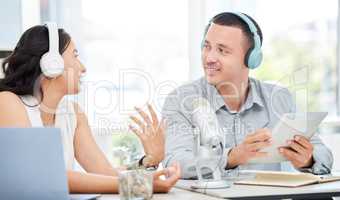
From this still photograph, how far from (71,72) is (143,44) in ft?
4.98

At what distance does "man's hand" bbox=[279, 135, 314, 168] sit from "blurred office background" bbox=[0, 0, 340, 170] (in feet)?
3.78

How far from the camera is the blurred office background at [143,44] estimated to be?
3295 millimetres

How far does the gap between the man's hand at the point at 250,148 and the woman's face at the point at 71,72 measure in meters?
0.62

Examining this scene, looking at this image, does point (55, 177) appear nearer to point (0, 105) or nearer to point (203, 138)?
point (0, 105)

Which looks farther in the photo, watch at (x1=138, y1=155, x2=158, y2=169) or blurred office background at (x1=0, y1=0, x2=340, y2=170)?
blurred office background at (x1=0, y1=0, x2=340, y2=170)

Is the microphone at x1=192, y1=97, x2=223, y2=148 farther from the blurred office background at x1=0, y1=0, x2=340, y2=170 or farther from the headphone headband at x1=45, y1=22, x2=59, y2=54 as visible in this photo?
the blurred office background at x1=0, y1=0, x2=340, y2=170

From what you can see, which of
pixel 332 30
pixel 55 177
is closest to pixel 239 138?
pixel 55 177

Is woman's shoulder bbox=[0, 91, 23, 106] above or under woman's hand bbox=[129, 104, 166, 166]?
above

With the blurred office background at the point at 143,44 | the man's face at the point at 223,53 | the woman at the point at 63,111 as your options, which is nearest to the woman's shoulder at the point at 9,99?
the woman at the point at 63,111

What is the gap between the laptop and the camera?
138 cm

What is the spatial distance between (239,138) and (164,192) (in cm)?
72

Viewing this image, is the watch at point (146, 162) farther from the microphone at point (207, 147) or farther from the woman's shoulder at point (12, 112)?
the woman's shoulder at point (12, 112)

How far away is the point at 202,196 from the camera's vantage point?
1.75m

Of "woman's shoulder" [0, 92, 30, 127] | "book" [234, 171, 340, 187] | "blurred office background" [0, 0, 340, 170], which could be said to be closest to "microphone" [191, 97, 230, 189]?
"book" [234, 171, 340, 187]
